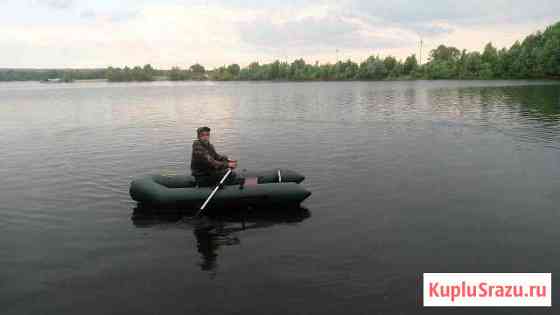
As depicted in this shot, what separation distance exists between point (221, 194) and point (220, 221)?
30.6 inches

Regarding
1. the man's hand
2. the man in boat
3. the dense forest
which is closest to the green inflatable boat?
the man in boat

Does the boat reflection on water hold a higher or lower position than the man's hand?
lower

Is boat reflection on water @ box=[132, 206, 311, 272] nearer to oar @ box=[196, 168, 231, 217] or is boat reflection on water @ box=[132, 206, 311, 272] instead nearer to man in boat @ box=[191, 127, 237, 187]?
oar @ box=[196, 168, 231, 217]

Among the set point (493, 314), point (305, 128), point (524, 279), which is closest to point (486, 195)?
point (524, 279)

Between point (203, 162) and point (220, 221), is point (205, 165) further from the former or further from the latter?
point (220, 221)

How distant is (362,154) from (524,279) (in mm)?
12829

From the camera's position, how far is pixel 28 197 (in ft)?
50.2

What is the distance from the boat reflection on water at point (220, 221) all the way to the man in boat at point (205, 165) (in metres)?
1.04

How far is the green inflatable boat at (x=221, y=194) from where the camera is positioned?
12914 millimetres

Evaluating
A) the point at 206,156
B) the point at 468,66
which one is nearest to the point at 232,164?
the point at 206,156

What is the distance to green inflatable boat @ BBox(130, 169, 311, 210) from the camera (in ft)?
42.4

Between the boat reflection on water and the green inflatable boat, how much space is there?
0.30 metres

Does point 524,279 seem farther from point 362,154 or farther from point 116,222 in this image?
point 362,154

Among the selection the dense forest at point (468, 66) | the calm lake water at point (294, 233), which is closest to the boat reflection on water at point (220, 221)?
the calm lake water at point (294, 233)
